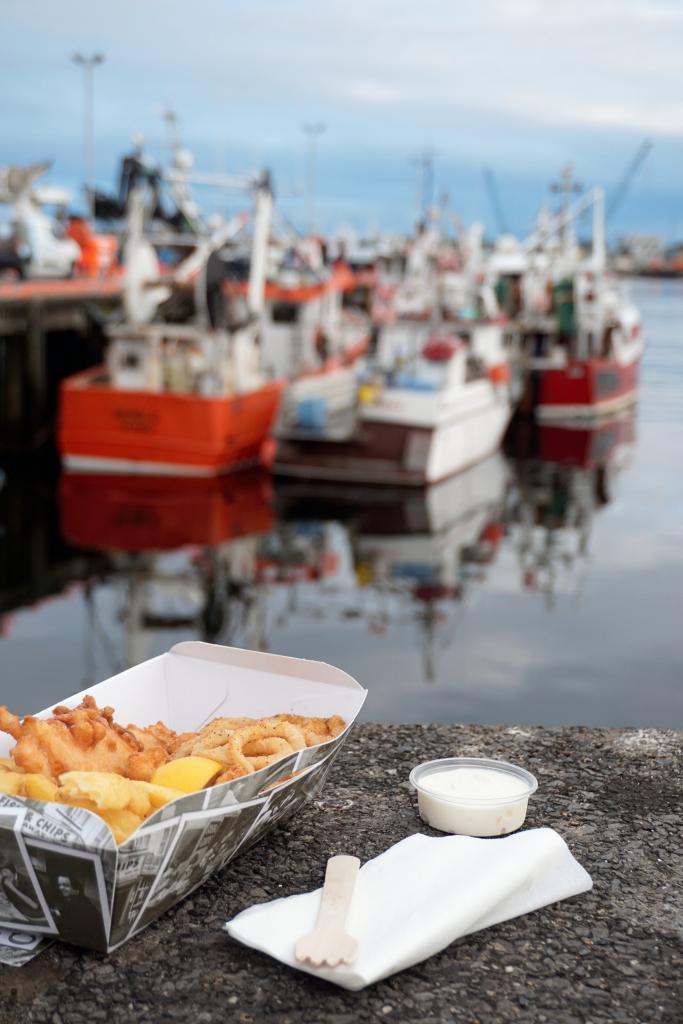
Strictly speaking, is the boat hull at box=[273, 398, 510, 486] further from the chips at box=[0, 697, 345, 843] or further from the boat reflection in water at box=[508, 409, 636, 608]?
the chips at box=[0, 697, 345, 843]

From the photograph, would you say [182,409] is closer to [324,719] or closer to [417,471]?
[417,471]

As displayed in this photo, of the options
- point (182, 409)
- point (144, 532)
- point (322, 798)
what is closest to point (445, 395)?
point (182, 409)

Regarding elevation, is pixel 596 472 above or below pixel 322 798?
below

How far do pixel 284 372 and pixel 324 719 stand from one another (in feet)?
73.5

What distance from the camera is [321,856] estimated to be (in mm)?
2611

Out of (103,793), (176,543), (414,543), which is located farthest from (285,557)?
(103,793)

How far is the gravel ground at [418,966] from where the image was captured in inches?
82.5

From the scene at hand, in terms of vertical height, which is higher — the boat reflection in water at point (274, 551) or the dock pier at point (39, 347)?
the dock pier at point (39, 347)

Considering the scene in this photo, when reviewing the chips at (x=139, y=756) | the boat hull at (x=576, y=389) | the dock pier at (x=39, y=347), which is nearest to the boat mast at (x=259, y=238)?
the dock pier at (x=39, y=347)

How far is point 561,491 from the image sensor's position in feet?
75.4

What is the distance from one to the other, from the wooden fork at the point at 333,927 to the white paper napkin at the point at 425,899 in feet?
0.05

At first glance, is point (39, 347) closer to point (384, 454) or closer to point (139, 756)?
point (384, 454)

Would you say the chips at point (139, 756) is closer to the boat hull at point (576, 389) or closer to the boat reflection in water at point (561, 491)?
the boat reflection in water at point (561, 491)

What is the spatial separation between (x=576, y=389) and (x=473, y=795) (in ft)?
89.6
